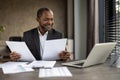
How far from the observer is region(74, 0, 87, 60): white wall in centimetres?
433

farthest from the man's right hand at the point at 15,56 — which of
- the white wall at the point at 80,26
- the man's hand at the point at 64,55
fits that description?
the white wall at the point at 80,26

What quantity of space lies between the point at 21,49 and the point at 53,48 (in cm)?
26

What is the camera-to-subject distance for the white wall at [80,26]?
4.33 meters

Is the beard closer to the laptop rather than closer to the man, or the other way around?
the man


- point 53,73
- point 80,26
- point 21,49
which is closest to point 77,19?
point 80,26

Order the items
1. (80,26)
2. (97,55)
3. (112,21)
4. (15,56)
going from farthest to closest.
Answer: (80,26) < (112,21) < (15,56) < (97,55)

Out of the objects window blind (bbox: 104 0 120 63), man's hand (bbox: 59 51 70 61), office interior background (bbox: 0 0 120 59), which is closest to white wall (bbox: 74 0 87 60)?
office interior background (bbox: 0 0 120 59)

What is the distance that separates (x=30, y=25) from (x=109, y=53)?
11.8ft

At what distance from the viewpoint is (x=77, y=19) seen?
4.36 m

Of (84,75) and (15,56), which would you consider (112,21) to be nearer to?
(15,56)

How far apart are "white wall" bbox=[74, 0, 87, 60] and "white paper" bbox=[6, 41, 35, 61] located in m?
2.61

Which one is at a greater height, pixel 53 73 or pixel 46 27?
pixel 46 27

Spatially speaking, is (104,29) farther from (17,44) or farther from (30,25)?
(30,25)

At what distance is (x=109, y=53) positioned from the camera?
71.4 inches
